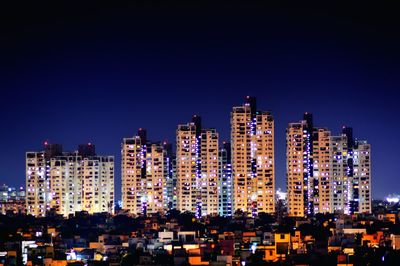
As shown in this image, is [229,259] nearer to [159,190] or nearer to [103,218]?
[103,218]

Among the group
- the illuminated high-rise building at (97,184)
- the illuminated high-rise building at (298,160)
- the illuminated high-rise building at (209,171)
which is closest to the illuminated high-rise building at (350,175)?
the illuminated high-rise building at (298,160)

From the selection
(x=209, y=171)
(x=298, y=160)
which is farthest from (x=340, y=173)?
(x=209, y=171)

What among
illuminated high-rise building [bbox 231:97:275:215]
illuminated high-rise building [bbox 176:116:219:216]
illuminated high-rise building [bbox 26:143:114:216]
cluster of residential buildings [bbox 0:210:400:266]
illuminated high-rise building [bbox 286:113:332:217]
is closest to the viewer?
cluster of residential buildings [bbox 0:210:400:266]

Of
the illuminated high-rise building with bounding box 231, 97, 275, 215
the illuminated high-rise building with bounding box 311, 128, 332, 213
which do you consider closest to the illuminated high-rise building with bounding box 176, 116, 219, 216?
the illuminated high-rise building with bounding box 231, 97, 275, 215

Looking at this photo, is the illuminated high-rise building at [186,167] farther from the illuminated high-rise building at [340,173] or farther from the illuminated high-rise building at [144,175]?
the illuminated high-rise building at [340,173]

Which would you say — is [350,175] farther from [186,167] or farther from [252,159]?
[186,167]

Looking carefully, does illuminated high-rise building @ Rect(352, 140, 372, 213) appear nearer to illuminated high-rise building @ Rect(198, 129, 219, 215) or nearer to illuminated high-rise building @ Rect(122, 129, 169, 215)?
Answer: illuminated high-rise building @ Rect(198, 129, 219, 215)
